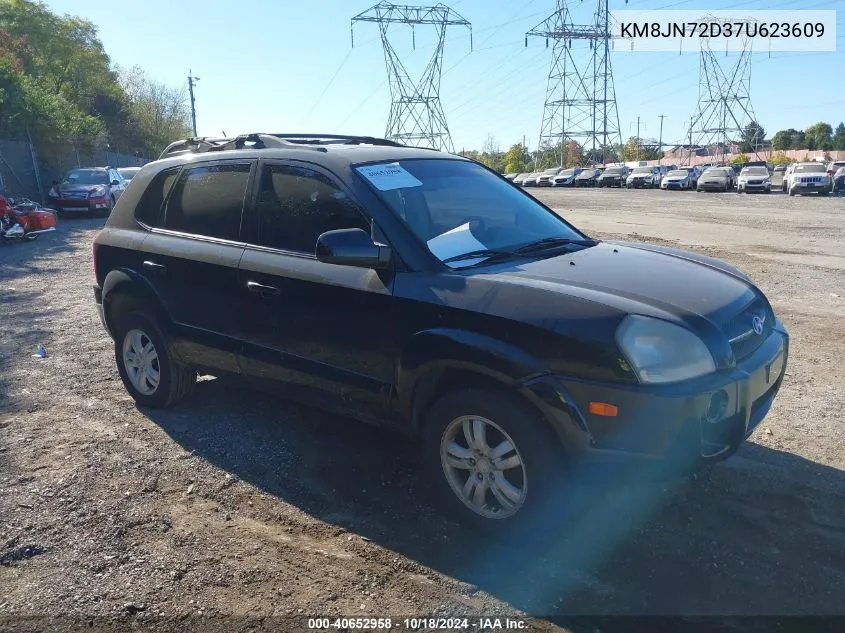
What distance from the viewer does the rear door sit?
439 centimetres

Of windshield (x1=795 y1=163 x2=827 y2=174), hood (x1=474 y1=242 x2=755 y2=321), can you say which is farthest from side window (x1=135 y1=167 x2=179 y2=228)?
windshield (x1=795 y1=163 x2=827 y2=174)

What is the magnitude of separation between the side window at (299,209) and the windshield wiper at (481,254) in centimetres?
48

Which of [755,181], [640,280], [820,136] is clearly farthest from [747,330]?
[820,136]

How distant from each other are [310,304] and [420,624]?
5.91ft

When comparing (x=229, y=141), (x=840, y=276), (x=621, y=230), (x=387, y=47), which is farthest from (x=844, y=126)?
(x=229, y=141)

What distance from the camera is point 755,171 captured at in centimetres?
4003

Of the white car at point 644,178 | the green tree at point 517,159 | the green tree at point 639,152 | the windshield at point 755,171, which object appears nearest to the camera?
the windshield at point 755,171

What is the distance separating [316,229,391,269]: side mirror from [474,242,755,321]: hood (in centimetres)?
55

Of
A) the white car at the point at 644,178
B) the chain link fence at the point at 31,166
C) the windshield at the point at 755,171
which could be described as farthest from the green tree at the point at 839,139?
the chain link fence at the point at 31,166

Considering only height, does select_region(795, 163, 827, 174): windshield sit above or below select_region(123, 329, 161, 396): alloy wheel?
above

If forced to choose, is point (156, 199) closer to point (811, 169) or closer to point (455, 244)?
point (455, 244)

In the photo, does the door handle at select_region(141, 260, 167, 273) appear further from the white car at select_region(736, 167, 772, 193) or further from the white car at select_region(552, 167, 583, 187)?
the white car at select_region(552, 167, 583, 187)

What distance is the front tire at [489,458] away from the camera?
10.1 ft

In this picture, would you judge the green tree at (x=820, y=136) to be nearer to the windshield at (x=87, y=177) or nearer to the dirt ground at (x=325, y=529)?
the windshield at (x=87, y=177)
